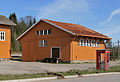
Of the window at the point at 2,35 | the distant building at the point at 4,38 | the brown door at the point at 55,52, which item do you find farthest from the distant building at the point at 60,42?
the window at the point at 2,35

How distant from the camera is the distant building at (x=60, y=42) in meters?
27.1

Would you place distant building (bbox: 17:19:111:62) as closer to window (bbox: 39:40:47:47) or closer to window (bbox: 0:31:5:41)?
window (bbox: 39:40:47:47)

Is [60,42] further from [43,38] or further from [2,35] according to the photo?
[2,35]

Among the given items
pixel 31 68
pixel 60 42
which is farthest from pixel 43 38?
pixel 31 68

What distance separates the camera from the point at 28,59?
32938 mm

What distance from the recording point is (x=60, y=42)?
28.2m

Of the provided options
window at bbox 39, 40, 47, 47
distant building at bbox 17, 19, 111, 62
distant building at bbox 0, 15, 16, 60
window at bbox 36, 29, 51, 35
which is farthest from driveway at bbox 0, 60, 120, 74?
distant building at bbox 0, 15, 16, 60

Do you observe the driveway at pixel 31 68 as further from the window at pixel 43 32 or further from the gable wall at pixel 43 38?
the window at pixel 43 32

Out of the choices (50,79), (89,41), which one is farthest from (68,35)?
(50,79)

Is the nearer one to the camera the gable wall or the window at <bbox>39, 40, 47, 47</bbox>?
the gable wall

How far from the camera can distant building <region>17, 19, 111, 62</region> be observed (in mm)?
27094

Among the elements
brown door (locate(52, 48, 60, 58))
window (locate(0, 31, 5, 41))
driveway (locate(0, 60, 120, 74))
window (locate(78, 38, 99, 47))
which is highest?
window (locate(0, 31, 5, 41))

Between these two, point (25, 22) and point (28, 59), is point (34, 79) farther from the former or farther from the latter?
point (25, 22)

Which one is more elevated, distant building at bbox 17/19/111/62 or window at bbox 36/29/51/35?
window at bbox 36/29/51/35
